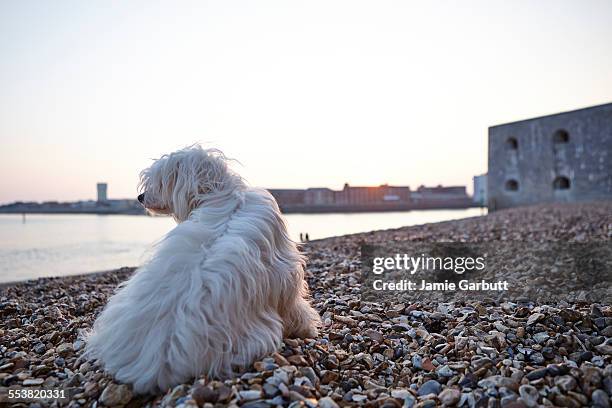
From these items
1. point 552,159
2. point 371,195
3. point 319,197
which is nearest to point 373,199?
point 371,195

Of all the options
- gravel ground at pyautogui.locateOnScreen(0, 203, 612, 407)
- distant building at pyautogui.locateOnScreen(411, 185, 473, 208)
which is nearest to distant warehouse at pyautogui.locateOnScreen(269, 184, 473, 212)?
distant building at pyautogui.locateOnScreen(411, 185, 473, 208)

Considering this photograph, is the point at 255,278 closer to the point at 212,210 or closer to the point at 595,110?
the point at 212,210

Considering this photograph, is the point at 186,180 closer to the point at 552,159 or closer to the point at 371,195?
the point at 552,159

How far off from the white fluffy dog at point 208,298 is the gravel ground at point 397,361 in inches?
4.2

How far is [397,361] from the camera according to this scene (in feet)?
8.07

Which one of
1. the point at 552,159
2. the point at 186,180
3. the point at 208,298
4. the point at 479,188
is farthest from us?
the point at 479,188

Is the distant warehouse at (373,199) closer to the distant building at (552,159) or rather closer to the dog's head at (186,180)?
the distant building at (552,159)

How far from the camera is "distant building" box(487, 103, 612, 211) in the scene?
1897 cm

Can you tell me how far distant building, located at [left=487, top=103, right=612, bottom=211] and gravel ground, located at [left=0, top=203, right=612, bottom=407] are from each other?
19123mm

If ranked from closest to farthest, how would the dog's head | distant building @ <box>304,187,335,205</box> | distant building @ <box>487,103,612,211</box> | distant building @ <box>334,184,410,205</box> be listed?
the dog's head < distant building @ <box>487,103,612,211</box> < distant building @ <box>304,187,335,205</box> < distant building @ <box>334,184,410,205</box>

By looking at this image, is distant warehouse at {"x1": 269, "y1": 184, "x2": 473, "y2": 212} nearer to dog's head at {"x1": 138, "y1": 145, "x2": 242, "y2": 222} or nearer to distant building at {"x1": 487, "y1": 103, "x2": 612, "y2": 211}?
distant building at {"x1": 487, "y1": 103, "x2": 612, "y2": 211}

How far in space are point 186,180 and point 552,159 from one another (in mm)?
Answer: 21904

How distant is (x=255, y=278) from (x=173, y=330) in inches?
18.2

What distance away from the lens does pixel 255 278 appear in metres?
2.21
